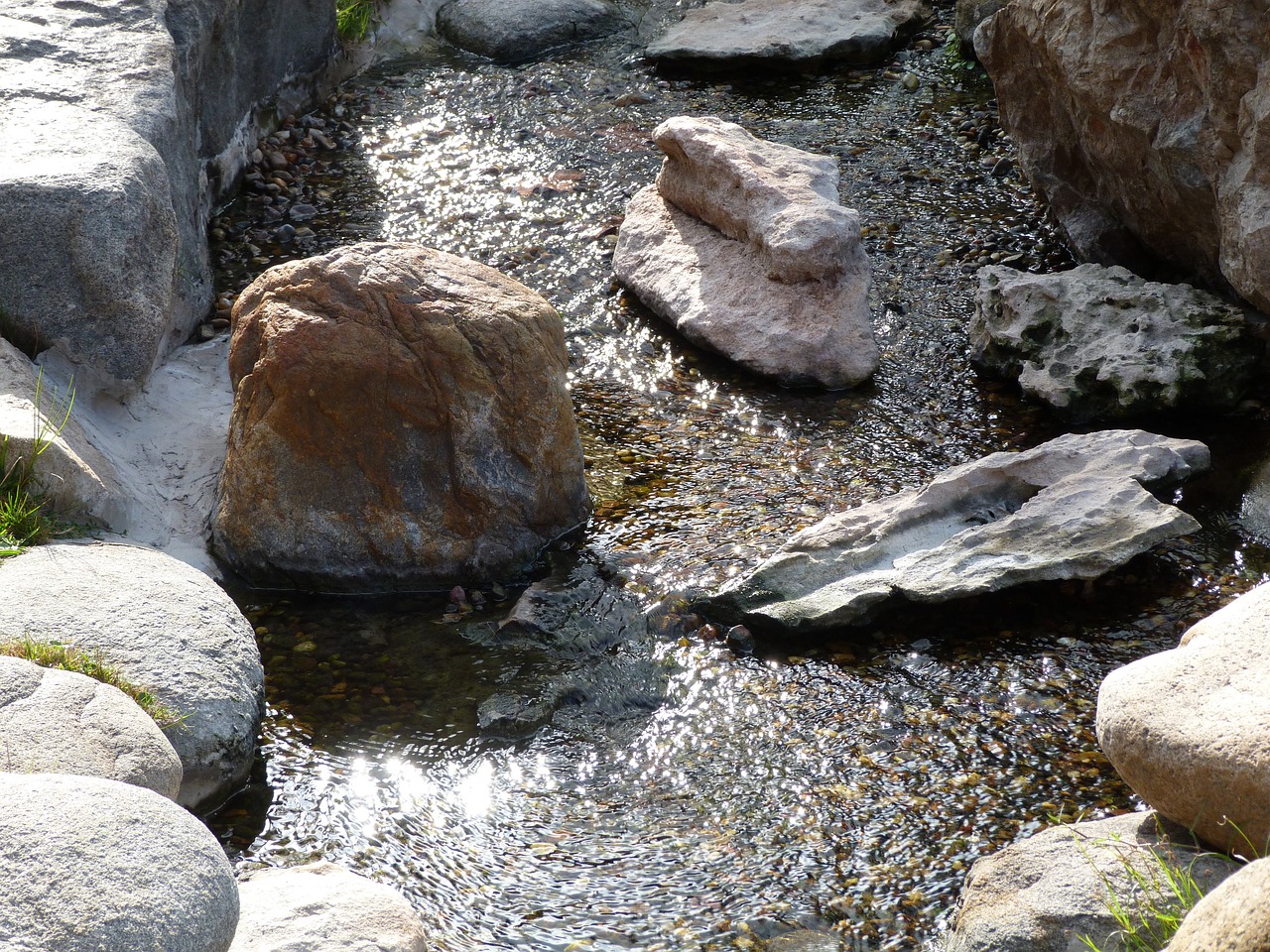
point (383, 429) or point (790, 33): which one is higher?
point (790, 33)

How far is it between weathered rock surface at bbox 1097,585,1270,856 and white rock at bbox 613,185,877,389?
3438mm

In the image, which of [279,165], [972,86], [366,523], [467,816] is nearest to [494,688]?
[467,816]

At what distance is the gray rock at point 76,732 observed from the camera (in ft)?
12.6

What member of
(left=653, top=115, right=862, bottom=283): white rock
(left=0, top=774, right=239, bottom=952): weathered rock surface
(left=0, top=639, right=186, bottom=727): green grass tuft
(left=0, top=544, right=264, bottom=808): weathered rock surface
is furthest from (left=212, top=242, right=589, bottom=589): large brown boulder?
(left=0, top=774, right=239, bottom=952): weathered rock surface

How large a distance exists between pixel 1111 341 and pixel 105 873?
5691 mm

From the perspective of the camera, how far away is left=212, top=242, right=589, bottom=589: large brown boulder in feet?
18.7

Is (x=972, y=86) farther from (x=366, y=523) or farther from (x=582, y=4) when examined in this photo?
(x=366, y=523)

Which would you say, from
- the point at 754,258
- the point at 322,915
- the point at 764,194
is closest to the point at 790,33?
the point at 764,194

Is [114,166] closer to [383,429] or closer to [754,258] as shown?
[383,429]

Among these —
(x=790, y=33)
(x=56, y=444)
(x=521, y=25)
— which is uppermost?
(x=790, y=33)

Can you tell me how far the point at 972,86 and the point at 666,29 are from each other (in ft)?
9.38

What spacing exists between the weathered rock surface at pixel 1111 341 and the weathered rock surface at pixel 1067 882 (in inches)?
126

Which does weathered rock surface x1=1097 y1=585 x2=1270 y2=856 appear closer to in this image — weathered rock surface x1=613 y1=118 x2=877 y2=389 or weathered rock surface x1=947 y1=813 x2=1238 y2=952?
weathered rock surface x1=947 y1=813 x2=1238 y2=952

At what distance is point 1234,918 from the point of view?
2695 mm
